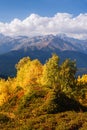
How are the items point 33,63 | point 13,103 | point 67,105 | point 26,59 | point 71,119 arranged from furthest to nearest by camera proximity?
point 26,59 < point 33,63 < point 13,103 < point 67,105 < point 71,119

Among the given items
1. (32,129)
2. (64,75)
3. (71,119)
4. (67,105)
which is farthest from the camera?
(64,75)

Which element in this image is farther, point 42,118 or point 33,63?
point 33,63

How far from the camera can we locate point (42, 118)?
33.2 metres

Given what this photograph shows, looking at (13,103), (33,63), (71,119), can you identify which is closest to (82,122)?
(71,119)

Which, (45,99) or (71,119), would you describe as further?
(45,99)

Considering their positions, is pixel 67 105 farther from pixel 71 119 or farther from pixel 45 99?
pixel 71 119

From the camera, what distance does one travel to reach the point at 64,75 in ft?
330

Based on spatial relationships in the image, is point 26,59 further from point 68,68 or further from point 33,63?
point 68,68

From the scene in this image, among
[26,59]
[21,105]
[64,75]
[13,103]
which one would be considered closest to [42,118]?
[21,105]

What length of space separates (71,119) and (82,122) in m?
1.59

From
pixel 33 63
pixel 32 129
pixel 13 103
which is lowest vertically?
pixel 32 129

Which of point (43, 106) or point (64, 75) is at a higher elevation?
point (64, 75)

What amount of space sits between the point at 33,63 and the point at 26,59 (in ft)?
41.1

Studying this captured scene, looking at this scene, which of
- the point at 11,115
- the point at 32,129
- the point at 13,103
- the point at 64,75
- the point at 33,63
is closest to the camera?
the point at 32,129
